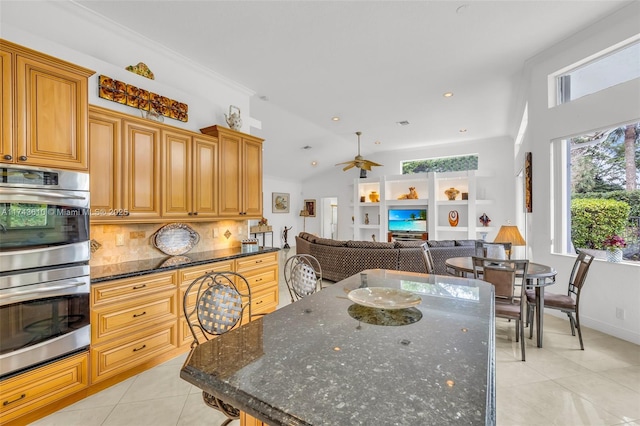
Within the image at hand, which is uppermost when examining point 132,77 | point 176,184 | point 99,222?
A: point 132,77

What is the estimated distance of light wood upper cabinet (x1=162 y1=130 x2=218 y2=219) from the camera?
114 inches

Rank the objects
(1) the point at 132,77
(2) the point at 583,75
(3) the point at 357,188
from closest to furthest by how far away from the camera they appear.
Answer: (1) the point at 132,77 → (2) the point at 583,75 → (3) the point at 357,188

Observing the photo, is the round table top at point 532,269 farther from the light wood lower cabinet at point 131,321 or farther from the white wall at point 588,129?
the light wood lower cabinet at point 131,321

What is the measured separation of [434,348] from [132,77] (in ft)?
11.1

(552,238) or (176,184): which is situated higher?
(176,184)

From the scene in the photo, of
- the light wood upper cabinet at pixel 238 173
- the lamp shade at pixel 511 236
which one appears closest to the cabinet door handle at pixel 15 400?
the light wood upper cabinet at pixel 238 173

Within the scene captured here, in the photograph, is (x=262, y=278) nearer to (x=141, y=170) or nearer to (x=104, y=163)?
(x=141, y=170)

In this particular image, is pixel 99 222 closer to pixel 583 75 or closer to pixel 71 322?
pixel 71 322

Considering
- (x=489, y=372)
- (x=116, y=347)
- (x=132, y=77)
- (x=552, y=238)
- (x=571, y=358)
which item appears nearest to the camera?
(x=489, y=372)

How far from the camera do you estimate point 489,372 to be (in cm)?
86

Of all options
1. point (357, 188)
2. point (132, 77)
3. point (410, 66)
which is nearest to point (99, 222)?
point (132, 77)

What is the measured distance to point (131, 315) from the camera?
233 centimetres

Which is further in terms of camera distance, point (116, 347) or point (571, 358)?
point (571, 358)

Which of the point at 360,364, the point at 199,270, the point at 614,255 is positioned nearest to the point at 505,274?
the point at 614,255
